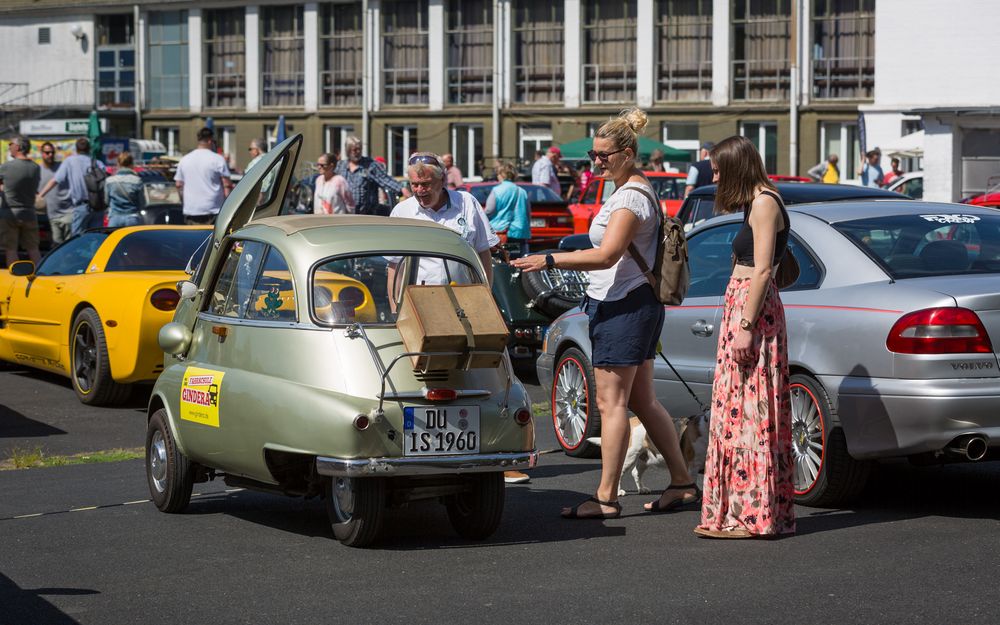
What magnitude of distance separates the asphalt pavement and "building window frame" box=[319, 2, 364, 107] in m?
47.6

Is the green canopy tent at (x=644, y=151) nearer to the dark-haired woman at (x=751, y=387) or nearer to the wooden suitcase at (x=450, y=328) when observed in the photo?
the dark-haired woman at (x=751, y=387)

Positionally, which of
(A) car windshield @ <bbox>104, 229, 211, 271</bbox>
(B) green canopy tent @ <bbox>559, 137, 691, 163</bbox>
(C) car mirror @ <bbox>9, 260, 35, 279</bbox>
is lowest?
(C) car mirror @ <bbox>9, 260, 35, 279</bbox>

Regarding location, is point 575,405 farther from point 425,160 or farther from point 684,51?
point 684,51

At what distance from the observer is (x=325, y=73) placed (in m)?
55.7

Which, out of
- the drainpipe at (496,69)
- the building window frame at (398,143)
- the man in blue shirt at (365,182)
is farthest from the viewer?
the building window frame at (398,143)

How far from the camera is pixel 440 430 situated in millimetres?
6652

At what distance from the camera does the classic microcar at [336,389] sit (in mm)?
6598

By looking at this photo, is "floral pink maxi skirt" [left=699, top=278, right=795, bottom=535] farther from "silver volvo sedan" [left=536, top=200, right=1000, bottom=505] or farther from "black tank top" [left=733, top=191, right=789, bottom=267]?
"silver volvo sedan" [left=536, top=200, right=1000, bottom=505]

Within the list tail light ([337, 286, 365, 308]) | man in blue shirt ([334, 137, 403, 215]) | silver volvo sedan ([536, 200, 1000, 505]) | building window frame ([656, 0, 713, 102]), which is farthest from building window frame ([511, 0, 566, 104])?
tail light ([337, 286, 365, 308])

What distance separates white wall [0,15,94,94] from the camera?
59812 millimetres

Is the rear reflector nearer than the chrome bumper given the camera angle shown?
No

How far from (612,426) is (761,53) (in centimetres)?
4244

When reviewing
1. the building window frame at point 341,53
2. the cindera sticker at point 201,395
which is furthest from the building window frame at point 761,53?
the cindera sticker at point 201,395

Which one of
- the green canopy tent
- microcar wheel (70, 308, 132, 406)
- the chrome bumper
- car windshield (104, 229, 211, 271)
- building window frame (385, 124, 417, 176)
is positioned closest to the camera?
the chrome bumper
